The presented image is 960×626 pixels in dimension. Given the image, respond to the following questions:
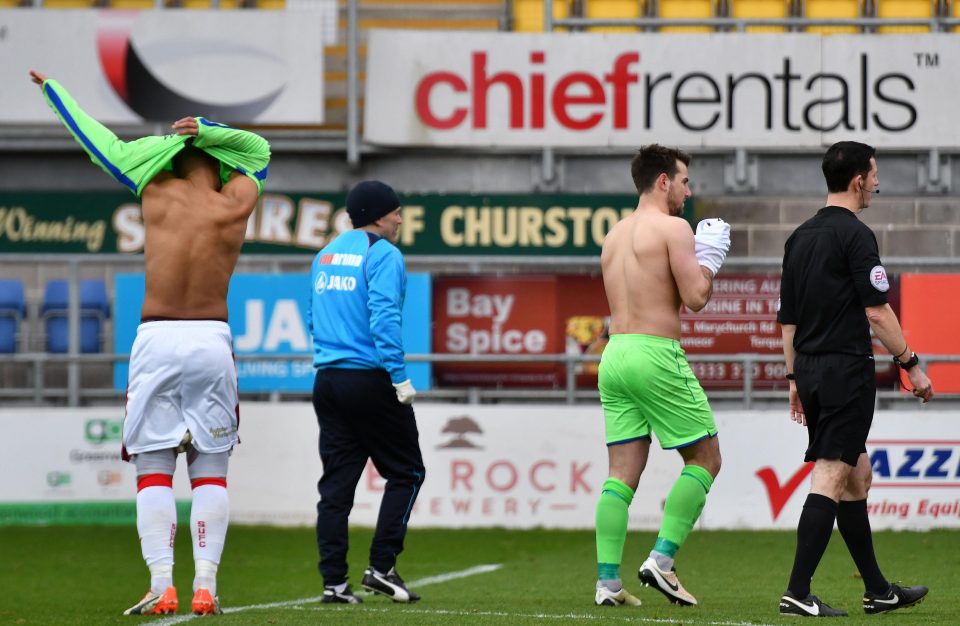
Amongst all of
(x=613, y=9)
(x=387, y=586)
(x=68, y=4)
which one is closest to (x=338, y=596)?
(x=387, y=586)

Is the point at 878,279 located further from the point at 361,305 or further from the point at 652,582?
the point at 361,305

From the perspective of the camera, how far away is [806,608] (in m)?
6.02

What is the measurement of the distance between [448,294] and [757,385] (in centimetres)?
302

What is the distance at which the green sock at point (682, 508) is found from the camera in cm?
665

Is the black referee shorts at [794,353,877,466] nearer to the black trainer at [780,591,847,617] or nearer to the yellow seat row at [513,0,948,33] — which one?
the black trainer at [780,591,847,617]

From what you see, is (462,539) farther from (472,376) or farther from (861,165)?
(861,165)

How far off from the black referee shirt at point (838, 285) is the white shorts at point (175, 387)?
2.36 meters

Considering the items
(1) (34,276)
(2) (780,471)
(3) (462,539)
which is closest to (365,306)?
(3) (462,539)

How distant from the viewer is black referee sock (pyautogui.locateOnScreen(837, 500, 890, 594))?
6.44 m

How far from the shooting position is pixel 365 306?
24.0 feet

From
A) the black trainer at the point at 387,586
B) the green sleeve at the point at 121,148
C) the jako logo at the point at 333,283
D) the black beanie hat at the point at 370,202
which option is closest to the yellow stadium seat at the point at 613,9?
the black beanie hat at the point at 370,202

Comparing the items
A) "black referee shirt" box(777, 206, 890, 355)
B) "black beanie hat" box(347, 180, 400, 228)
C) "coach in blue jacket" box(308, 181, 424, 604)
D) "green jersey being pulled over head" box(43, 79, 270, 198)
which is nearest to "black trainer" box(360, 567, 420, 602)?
"coach in blue jacket" box(308, 181, 424, 604)

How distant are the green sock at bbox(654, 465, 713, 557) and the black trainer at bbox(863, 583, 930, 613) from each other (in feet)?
2.53

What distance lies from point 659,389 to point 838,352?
798 mm
